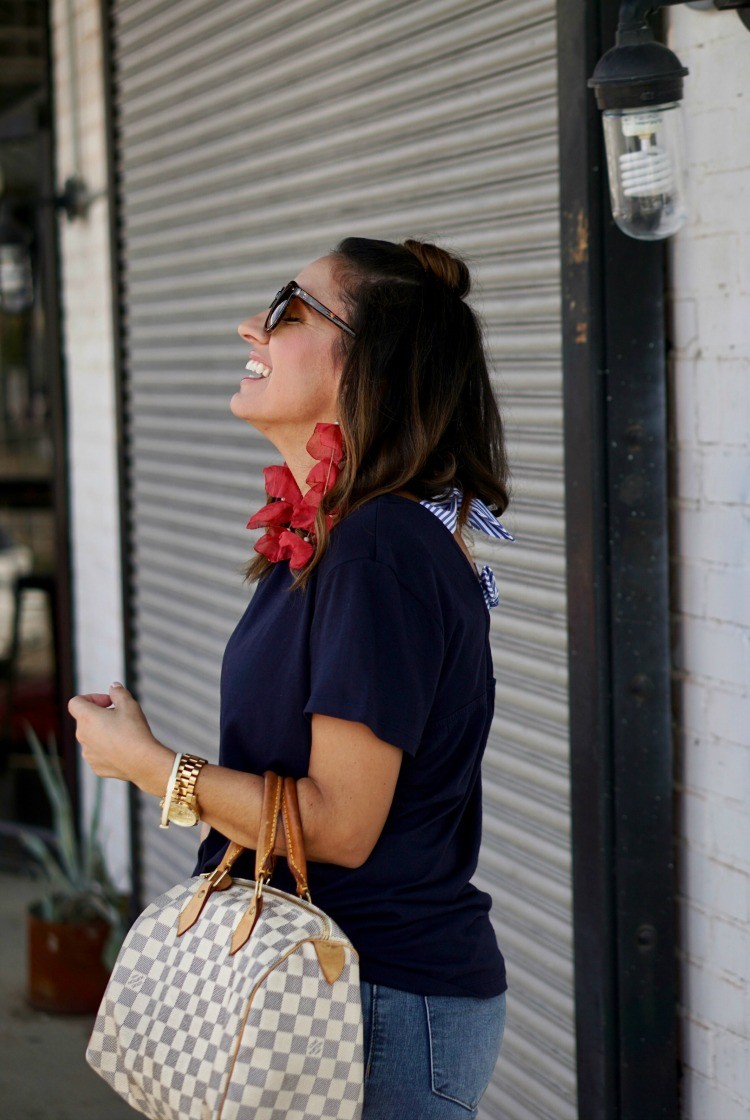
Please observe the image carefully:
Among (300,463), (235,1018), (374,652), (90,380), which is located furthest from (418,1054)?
(90,380)

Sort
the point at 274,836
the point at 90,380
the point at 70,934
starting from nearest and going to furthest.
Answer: the point at 274,836 → the point at 70,934 → the point at 90,380

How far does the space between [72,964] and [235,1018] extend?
352 cm

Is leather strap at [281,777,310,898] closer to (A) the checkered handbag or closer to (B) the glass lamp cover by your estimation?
(A) the checkered handbag

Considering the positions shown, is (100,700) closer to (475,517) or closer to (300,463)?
(300,463)

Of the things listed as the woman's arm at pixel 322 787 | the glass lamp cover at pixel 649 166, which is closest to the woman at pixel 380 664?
the woman's arm at pixel 322 787

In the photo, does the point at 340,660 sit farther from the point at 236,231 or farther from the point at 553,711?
the point at 236,231

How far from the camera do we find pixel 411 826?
6.00 ft

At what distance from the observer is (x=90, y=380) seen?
5.70 meters

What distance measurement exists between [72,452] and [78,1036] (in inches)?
95.5

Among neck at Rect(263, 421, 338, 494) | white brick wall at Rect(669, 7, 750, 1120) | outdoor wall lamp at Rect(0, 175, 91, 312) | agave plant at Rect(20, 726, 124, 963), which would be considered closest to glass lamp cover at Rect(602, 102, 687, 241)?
white brick wall at Rect(669, 7, 750, 1120)

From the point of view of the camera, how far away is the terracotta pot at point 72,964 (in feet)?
16.0

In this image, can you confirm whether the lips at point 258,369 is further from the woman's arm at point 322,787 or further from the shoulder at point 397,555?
the woman's arm at point 322,787

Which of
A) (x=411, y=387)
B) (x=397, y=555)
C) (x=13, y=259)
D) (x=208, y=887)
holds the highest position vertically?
(x=13, y=259)

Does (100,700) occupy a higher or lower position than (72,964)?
higher
